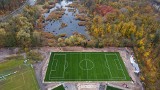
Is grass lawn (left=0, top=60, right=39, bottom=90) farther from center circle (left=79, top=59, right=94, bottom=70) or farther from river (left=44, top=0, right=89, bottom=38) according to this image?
river (left=44, top=0, right=89, bottom=38)

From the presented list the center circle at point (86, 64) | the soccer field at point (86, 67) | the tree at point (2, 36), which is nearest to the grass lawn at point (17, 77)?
the soccer field at point (86, 67)

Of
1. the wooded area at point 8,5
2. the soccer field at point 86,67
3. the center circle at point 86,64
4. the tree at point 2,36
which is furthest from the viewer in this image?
the wooded area at point 8,5

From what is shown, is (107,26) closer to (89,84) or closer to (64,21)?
(64,21)

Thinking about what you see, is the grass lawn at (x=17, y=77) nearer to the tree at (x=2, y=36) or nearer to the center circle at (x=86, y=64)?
the tree at (x=2, y=36)

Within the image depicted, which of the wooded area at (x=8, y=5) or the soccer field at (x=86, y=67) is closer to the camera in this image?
the soccer field at (x=86, y=67)

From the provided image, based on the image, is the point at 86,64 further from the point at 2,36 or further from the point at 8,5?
the point at 8,5

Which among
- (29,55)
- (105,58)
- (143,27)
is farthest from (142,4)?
(29,55)
